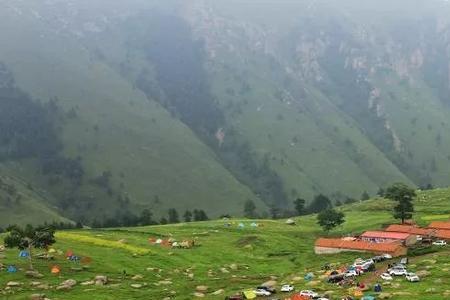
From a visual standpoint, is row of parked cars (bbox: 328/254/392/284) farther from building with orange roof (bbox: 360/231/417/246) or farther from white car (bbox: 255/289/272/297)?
building with orange roof (bbox: 360/231/417/246)

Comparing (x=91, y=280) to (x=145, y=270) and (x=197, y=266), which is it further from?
(x=197, y=266)

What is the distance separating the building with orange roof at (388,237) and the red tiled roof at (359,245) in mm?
3768

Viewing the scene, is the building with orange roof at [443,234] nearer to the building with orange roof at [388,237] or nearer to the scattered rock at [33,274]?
the building with orange roof at [388,237]

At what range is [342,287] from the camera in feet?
325

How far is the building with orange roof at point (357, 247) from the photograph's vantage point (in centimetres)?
13138

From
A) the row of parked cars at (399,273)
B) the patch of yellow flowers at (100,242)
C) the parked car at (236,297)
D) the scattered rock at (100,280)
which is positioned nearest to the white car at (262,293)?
the parked car at (236,297)

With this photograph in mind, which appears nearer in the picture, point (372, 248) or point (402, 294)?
point (402, 294)

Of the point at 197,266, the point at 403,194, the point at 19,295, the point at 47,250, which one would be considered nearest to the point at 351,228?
the point at 403,194

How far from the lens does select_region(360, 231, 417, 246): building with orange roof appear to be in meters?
140

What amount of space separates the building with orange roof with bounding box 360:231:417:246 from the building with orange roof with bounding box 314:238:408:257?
8.00ft

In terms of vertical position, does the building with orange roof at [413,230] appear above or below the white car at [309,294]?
above

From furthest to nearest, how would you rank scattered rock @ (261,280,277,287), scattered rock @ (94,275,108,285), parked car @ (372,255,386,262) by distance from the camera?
parked car @ (372,255,386,262) < scattered rock @ (94,275,108,285) < scattered rock @ (261,280,277,287)

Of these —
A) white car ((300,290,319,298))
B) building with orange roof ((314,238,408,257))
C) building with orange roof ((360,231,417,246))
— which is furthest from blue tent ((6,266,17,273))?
building with orange roof ((360,231,417,246))

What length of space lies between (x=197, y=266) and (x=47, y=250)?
30.7 meters
